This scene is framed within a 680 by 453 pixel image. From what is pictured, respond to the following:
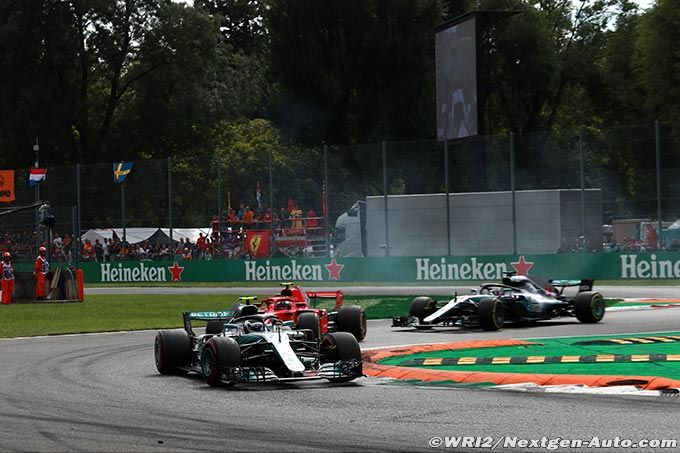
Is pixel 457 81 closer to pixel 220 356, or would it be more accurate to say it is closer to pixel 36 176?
pixel 36 176

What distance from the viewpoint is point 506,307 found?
78.2ft

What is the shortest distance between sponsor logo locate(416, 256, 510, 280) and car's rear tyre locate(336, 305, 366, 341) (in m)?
18.8

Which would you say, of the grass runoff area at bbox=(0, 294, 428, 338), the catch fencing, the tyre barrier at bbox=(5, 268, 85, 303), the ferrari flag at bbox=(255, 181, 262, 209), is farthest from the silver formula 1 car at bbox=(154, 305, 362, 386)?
the ferrari flag at bbox=(255, 181, 262, 209)

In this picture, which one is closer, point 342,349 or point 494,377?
point 494,377

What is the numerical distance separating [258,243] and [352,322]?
24.7 metres

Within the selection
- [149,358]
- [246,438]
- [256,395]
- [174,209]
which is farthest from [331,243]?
[246,438]

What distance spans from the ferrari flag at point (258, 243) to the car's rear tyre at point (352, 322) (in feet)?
78.2

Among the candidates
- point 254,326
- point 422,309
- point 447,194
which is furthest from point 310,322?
point 447,194

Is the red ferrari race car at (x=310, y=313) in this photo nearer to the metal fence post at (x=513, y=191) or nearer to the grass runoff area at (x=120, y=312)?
the grass runoff area at (x=120, y=312)

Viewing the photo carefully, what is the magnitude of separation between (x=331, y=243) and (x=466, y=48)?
28.7 feet

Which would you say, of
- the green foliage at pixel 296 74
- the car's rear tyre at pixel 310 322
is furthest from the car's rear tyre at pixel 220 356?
the green foliage at pixel 296 74

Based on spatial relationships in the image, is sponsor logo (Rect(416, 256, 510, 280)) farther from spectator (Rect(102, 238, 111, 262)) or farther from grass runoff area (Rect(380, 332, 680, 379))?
grass runoff area (Rect(380, 332, 680, 379))

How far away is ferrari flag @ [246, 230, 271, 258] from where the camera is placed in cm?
4519

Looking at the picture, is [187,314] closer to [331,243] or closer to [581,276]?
[581,276]
